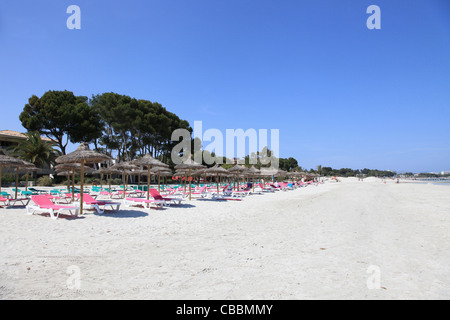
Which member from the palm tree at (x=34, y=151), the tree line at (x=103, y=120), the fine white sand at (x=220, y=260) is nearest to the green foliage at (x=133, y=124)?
the tree line at (x=103, y=120)

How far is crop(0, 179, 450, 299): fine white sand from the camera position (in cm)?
312

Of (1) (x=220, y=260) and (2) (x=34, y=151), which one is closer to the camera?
(1) (x=220, y=260)

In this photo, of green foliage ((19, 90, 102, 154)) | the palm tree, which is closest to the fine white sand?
the palm tree

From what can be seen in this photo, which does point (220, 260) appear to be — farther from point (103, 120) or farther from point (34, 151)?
point (103, 120)

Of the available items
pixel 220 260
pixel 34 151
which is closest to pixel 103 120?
pixel 34 151

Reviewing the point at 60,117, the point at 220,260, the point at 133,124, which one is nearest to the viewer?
the point at 220,260

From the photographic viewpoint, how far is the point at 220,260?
4301mm

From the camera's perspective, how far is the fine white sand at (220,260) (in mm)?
3119

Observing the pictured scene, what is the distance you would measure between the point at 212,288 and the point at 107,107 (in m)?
34.2

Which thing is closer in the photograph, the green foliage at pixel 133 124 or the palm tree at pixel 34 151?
the palm tree at pixel 34 151

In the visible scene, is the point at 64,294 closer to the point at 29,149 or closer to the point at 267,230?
the point at 267,230

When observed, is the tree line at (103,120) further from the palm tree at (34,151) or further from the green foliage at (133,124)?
the palm tree at (34,151)

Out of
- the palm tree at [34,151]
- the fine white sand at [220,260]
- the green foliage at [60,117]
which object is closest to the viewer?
the fine white sand at [220,260]

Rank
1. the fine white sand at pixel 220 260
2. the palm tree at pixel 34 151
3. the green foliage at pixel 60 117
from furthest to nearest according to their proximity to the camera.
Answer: the green foliage at pixel 60 117
the palm tree at pixel 34 151
the fine white sand at pixel 220 260
